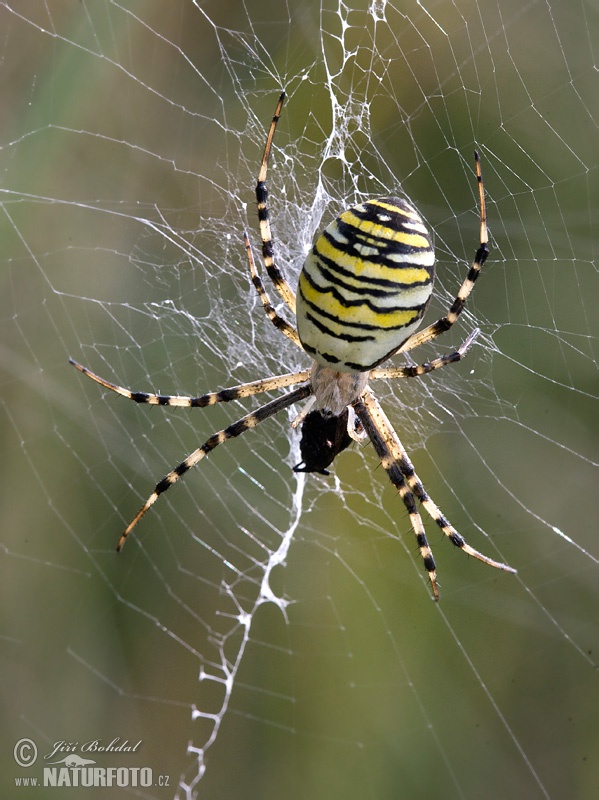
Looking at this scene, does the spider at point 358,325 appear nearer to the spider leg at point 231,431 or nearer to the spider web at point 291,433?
the spider leg at point 231,431

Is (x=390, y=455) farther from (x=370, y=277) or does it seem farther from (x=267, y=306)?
(x=370, y=277)

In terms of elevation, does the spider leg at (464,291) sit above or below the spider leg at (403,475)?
above

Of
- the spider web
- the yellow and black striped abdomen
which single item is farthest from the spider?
the spider web

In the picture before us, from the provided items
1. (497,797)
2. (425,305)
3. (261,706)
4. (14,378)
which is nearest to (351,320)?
(425,305)

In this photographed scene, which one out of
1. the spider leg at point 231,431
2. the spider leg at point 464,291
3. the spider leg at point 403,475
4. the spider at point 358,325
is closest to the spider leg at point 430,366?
the spider at point 358,325

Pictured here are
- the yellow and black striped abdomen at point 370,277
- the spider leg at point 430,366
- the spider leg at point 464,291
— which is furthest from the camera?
the spider leg at point 430,366
